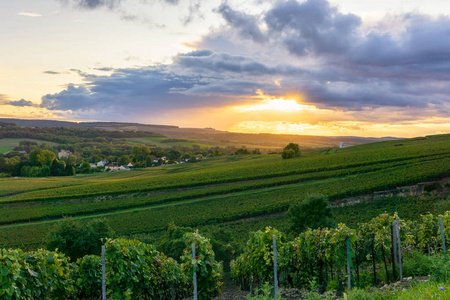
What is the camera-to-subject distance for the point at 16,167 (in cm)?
11375

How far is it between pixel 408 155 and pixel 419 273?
2178 inches

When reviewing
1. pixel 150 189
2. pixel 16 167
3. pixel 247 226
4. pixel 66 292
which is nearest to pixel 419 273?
pixel 66 292

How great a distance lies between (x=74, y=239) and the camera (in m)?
24.5

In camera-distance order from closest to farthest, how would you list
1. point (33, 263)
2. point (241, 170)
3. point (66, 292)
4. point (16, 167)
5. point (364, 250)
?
point (33, 263)
point (66, 292)
point (364, 250)
point (241, 170)
point (16, 167)

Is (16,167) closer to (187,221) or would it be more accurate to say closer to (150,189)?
(150,189)

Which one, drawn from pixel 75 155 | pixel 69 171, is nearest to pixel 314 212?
pixel 69 171

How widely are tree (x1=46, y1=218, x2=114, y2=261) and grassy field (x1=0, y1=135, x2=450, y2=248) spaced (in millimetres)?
13913

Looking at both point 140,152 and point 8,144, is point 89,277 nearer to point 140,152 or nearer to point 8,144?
point 140,152

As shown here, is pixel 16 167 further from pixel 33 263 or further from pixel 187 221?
pixel 33 263

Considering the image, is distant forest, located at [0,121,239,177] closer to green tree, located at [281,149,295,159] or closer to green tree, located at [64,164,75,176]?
green tree, located at [64,164,75,176]

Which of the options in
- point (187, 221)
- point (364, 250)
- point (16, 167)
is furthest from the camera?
point (16, 167)

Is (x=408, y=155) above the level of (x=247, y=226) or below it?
above

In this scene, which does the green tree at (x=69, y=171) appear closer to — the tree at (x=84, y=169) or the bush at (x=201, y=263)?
the tree at (x=84, y=169)

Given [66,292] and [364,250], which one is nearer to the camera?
[66,292]
